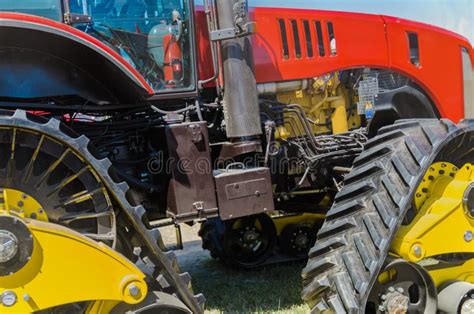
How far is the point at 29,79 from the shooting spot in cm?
273

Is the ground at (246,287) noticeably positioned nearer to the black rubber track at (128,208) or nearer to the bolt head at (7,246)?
the black rubber track at (128,208)

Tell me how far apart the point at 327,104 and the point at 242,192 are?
56.0 inches

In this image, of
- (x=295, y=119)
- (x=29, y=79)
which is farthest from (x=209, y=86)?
(x=29, y=79)

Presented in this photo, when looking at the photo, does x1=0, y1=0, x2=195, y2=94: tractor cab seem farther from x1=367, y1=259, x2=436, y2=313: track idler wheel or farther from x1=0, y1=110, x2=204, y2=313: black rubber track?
x1=367, y1=259, x2=436, y2=313: track idler wheel

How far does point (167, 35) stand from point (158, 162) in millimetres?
755

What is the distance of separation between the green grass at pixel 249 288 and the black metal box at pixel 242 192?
3.12 feet

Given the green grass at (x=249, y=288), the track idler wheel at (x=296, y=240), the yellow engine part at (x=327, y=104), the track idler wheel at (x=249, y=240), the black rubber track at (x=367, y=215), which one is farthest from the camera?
the track idler wheel at (x=296, y=240)

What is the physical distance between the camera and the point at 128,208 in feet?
8.57

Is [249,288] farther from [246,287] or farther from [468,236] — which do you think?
[468,236]

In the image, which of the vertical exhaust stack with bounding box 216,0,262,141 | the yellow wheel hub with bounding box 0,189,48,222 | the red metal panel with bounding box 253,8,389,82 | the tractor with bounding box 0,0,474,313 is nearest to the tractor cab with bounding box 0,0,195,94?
the tractor with bounding box 0,0,474,313

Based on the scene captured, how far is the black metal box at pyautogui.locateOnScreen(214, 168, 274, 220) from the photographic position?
3213 millimetres

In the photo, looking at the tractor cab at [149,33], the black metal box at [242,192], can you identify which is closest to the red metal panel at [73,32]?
the tractor cab at [149,33]

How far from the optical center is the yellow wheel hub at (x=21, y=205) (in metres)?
2.50

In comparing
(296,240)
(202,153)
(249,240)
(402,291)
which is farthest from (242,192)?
(296,240)
